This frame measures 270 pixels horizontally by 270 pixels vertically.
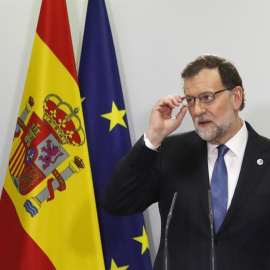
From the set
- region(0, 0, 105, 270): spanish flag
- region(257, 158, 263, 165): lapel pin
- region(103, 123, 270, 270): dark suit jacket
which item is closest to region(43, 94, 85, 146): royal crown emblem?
region(0, 0, 105, 270): spanish flag

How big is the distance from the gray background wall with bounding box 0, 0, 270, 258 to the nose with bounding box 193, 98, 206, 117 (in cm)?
86

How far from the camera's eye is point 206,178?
1890mm

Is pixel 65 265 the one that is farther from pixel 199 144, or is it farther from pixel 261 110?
pixel 261 110

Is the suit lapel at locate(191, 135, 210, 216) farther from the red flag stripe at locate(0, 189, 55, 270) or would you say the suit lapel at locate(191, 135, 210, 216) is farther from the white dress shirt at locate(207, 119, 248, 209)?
the red flag stripe at locate(0, 189, 55, 270)

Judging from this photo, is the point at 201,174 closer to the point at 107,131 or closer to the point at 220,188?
the point at 220,188

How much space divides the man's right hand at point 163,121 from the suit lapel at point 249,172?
295mm

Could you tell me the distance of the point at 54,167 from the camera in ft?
8.06

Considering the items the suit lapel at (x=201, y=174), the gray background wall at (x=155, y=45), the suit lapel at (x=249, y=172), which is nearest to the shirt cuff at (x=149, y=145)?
the suit lapel at (x=201, y=174)

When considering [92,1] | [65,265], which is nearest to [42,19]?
[92,1]

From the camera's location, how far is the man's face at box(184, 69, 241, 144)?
1.89m

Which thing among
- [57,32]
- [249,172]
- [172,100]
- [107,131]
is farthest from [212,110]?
[57,32]

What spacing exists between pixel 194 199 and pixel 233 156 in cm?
22

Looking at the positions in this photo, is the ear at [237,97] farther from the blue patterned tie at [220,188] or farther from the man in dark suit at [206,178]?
the blue patterned tie at [220,188]

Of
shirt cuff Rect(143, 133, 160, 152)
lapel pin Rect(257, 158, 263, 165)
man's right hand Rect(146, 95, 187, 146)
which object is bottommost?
lapel pin Rect(257, 158, 263, 165)
